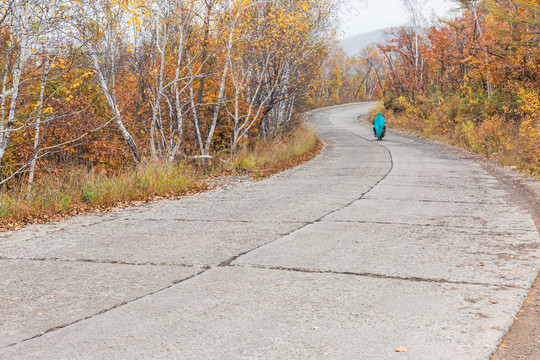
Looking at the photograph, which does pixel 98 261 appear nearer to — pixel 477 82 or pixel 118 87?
pixel 118 87

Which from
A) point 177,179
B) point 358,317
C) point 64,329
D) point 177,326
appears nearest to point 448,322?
point 358,317

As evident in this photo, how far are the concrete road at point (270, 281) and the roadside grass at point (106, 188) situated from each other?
33.1 inches

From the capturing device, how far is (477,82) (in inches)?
1179

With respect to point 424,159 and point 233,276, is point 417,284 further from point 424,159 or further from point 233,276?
point 424,159

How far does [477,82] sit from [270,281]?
93.9ft

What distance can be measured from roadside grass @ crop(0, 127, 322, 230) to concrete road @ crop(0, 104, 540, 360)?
840 mm

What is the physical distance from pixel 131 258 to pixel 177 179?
20.5 ft

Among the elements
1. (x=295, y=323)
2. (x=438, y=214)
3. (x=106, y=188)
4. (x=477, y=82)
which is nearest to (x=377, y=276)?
(x=295, y=323)

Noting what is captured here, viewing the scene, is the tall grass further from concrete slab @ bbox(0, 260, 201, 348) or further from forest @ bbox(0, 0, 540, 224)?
concrete slab @ bbox(0, 260, 201, 348)

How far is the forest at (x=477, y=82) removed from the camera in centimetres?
1911

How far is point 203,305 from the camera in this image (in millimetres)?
4336

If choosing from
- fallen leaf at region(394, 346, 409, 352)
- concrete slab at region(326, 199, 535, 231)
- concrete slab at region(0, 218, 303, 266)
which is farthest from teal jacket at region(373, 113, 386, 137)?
fallen leaf at region(394, 346, 409, 352)

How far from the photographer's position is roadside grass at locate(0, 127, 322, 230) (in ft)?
28.4

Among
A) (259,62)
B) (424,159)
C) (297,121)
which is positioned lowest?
(424,159)
